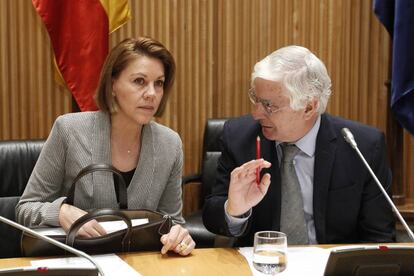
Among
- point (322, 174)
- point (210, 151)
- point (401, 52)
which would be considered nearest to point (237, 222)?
point (322, 174)

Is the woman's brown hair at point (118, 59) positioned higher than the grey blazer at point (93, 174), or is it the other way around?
the woman's brown hair at point (118, 59)

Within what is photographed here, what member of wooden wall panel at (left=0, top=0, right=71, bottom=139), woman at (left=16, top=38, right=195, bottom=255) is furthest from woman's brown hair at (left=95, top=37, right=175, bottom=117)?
wooden wall panel at (left=0, top=0, right=71, bottom=139)

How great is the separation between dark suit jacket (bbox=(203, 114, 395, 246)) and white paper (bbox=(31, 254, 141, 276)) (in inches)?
19.0

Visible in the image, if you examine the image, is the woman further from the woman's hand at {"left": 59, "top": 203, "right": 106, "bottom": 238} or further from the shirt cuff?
the shirt cuff

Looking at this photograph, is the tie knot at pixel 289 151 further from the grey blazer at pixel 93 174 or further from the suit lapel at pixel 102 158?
the suit lapel at pixel 102 158

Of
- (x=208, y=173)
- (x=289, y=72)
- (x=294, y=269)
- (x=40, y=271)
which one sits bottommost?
(x=208, y=173)

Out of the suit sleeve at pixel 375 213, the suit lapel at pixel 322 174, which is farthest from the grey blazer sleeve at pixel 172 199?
the suit sleeve at pixel 375 213

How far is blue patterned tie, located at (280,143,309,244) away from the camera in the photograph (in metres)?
2.32

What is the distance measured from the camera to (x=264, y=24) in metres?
4.09

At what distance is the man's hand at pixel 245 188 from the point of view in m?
2.04

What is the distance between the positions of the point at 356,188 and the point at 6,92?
7.90 feet

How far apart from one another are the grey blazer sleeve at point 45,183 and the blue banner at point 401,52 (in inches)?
79.4

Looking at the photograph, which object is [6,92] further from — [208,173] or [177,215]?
[177,215]

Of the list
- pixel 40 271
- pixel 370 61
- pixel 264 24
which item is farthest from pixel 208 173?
pixel 40 271
